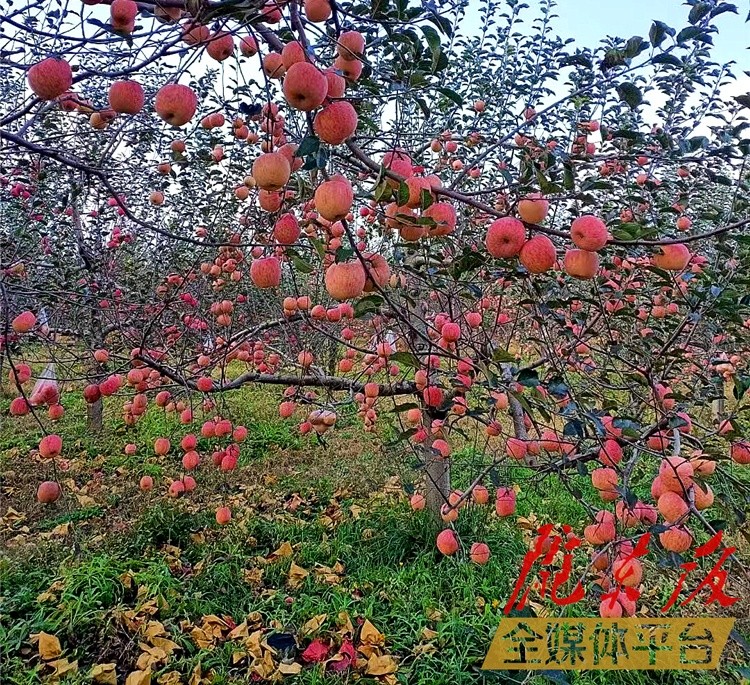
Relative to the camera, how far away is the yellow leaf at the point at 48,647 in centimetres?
241

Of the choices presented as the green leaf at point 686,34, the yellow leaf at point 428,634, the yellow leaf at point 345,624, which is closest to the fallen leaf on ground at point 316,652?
the yellow leaf at point 345,624

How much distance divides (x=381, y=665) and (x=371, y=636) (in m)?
0.20

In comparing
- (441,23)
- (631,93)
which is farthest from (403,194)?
(631,93)

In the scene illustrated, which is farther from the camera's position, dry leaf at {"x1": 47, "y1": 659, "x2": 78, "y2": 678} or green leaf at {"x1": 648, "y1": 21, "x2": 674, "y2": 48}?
dry leaf at {"x1": 47, "y1": 659, "x2": 78, "y2": 678}

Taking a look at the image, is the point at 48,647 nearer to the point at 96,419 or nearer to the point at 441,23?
the point at 441,23

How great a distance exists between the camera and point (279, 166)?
3.57 ft

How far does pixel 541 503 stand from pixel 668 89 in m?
A: 3.05

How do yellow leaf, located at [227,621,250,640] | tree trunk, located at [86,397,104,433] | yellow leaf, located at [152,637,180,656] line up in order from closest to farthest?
yellow leaf, located at [152,637,180,656] → yellow leaf, located at [227,621,250,640] → tree trunk, located at [86,397,104,433]

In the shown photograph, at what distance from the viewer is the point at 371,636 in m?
2.64

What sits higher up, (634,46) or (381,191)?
(634,46)

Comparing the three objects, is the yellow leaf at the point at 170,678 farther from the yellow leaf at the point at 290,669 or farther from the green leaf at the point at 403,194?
the green leaf at the point at 403,194

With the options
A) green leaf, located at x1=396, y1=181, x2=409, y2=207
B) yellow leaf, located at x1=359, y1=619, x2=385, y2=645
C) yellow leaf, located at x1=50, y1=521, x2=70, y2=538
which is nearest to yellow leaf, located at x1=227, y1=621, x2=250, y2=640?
yellow leaf, located at x1=359, y1=619, x2=385, y2=645

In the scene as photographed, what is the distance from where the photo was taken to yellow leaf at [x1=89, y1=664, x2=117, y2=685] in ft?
7.47

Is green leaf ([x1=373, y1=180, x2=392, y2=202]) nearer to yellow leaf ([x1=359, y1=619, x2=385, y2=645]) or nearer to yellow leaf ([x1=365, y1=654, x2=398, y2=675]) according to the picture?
yellow leaf ([x1=365, y1=654, x2=398, y2=675])
